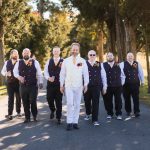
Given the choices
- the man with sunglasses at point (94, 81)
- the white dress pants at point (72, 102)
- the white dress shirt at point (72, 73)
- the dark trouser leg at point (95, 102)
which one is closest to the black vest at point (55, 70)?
the man with sunglasses at point (94, 81)

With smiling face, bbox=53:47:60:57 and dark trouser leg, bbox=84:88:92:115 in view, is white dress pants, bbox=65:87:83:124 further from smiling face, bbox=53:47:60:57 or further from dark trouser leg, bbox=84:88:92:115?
smiling face, bbox=53:47:60:57

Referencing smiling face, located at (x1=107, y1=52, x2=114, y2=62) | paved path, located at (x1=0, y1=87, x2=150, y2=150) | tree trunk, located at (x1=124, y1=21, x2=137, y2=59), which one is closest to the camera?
paved path, located at (x1=0, y1=87, x2=150, y2=150)

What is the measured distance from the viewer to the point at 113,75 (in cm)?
1562

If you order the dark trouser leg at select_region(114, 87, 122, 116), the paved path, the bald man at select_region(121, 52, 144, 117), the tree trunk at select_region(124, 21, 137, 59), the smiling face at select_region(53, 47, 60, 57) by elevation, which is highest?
the tree trunk at select_region(124, 21, 137, 59)

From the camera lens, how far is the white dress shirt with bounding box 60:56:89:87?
13336mm

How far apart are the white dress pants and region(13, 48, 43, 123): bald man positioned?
64.9 inches

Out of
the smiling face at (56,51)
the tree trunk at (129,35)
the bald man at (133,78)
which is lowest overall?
the bald man at (133,78)

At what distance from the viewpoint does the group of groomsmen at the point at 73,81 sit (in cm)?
1338

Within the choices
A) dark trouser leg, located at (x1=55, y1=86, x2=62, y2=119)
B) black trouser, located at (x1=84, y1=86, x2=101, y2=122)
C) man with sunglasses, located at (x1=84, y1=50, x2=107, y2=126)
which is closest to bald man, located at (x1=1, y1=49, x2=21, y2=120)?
dark trouser leg, located at (x1=55, y1=86, x2=62, y2=119)

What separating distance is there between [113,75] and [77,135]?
3.61 metres

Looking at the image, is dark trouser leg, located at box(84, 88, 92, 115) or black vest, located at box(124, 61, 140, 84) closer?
dark trouser leg, located at box(84, 88, 92, 115)

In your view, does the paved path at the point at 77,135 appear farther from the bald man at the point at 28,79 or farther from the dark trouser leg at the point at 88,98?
the bald man at the point at 28,79

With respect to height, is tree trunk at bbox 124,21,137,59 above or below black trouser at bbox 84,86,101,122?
above

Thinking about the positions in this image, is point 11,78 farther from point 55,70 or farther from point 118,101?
point 118,101
